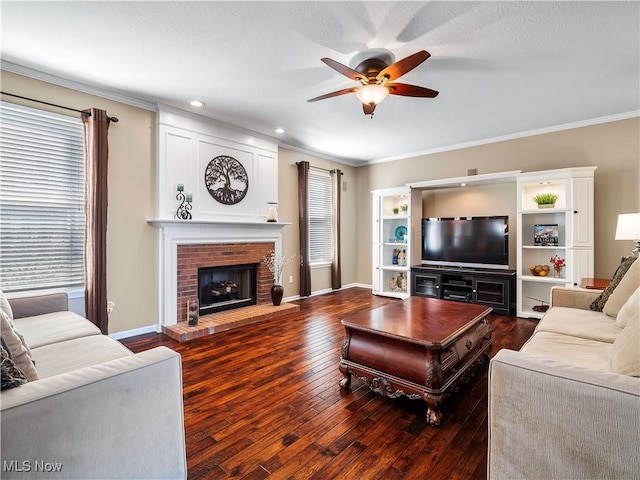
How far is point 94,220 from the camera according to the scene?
3135 mm

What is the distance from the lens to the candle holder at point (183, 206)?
12.5 feet

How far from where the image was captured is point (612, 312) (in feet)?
7.63

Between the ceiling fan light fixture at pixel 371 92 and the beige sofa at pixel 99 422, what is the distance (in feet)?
7.70

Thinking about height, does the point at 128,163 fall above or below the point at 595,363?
above

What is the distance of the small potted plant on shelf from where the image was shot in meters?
4.20

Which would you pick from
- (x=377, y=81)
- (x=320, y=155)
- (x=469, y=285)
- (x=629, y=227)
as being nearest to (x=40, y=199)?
(x=377, y=81)

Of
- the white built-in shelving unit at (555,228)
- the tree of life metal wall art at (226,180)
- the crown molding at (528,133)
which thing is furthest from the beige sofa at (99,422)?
the crown molding at (528,133)

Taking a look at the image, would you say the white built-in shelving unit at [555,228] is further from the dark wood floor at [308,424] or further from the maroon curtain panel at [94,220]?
the maroon curtain panel at [94,220]

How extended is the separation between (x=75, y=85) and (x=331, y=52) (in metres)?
2.60

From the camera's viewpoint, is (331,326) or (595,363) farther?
(331,326)

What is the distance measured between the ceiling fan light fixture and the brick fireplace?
2640 millimetres

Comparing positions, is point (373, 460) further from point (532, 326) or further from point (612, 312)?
point (532, 326)

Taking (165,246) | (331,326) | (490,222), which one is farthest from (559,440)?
(490,222)

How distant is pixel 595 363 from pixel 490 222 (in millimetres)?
3464
